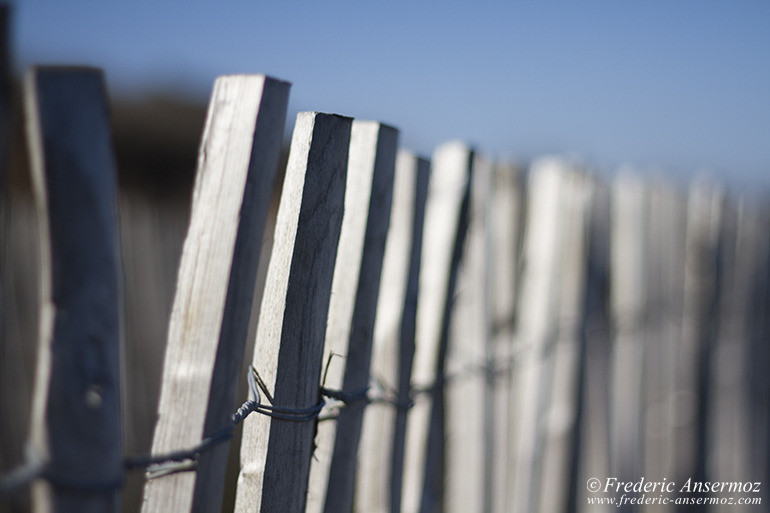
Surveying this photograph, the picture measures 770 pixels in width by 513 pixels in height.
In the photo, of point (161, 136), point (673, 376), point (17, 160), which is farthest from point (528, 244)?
point (161, 136)

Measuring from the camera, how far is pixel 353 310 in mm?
1321

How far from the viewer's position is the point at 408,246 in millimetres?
1551

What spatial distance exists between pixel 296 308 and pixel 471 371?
94 cm

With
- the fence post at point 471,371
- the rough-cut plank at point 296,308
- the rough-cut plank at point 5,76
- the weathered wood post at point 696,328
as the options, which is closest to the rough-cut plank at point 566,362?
the fence post at point 471,371

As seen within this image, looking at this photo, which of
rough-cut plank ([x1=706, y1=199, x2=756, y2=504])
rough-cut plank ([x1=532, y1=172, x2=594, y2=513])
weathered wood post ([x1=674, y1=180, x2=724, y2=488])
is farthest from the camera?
rough-cut plank ([x1=706, y1=199, x2=756, y2=504])

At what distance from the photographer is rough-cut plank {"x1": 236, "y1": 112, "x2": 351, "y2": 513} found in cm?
111

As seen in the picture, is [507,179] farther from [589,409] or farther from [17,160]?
[17,160]

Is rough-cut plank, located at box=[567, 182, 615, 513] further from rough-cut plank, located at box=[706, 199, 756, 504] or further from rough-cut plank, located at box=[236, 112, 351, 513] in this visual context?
rough-cut plank, located at box=[236, 112, 351, 513]

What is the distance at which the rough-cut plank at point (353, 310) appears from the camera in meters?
1.32

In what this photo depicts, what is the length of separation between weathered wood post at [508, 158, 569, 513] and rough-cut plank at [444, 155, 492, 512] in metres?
0.29

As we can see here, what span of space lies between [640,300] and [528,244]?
0.91 m

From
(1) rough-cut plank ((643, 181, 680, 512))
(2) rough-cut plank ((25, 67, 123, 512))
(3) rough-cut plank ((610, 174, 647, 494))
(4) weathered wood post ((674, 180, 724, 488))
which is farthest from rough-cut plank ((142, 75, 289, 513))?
(4) weathered wood post ((674, 180, 724, 488))

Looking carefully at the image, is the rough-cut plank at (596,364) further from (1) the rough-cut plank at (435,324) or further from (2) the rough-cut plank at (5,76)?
(2) the rough-cut plank at (5,76)

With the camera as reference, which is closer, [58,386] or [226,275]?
[58,386]
